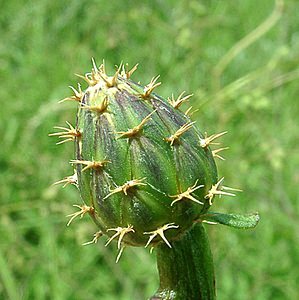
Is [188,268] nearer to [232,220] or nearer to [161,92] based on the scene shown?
[232,220]

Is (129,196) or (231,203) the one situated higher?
(231,203)

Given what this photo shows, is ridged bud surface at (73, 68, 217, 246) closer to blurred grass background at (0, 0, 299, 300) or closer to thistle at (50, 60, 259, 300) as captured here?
thistle at (50, 60, 259, 300)

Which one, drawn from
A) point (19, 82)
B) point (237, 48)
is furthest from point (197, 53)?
point (19, 82)

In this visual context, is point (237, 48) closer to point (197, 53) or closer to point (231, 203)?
point (197, 53)

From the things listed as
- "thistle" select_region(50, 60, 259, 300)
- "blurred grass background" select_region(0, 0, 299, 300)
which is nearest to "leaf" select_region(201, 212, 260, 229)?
"thistle" select_region(50, 60, 259, 300)

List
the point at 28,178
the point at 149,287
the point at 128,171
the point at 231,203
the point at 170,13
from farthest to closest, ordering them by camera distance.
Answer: the point at 170,13 < the point at 28,178 < the point at 231,203 < the point at 149,287 < the point at 128,171

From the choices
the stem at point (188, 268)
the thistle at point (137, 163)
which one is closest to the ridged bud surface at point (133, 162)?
the thistle at point (137, 163)

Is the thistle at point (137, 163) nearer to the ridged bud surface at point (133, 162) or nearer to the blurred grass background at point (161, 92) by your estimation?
the ridged bud surface at point (133, 162)
